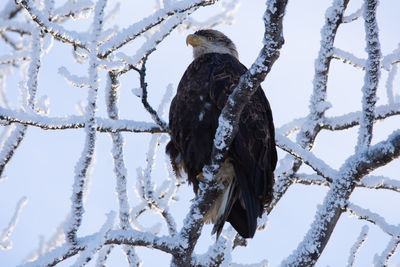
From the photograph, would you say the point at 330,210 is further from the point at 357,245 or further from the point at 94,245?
the point at 357,245

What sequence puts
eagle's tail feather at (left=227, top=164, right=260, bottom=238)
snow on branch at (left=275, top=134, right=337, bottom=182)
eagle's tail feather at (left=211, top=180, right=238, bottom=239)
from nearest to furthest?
1. snow on branch at (left=275, top=134, right=337, bottom=182)
2. eagle's tail feather at (left=227, top=164, right=260, bottom=238)
3. eagle's tail feather at (left=211, top=180, right=238, bottom=239)

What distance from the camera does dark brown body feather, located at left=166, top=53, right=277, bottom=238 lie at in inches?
143

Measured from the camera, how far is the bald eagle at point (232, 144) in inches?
143

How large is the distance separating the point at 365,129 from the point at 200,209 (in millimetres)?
1039

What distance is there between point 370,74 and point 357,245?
182cm

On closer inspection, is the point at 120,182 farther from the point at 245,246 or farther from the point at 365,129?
the point at 365,129

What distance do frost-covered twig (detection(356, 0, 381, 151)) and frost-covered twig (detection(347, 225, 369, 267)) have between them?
148 centimetres

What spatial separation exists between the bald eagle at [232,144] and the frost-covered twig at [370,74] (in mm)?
932

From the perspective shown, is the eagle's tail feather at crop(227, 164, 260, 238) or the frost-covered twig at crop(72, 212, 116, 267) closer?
the frost-covered twig at crop(72, 212, 116, 267)

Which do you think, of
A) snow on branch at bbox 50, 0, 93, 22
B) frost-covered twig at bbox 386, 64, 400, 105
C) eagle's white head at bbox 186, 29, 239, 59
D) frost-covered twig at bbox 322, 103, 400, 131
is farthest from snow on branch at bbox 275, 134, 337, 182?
snow on branch at bbox 50, 0, 93, 22

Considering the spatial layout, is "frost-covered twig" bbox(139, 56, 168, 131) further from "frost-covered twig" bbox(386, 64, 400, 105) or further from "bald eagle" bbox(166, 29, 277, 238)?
"frost-covered twig" bbox(386, 64, 400, 105)

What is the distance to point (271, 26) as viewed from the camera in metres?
2.42

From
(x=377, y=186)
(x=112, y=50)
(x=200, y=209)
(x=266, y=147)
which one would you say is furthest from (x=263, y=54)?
(x=377, y=186)

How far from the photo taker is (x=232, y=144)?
11.8 feet
